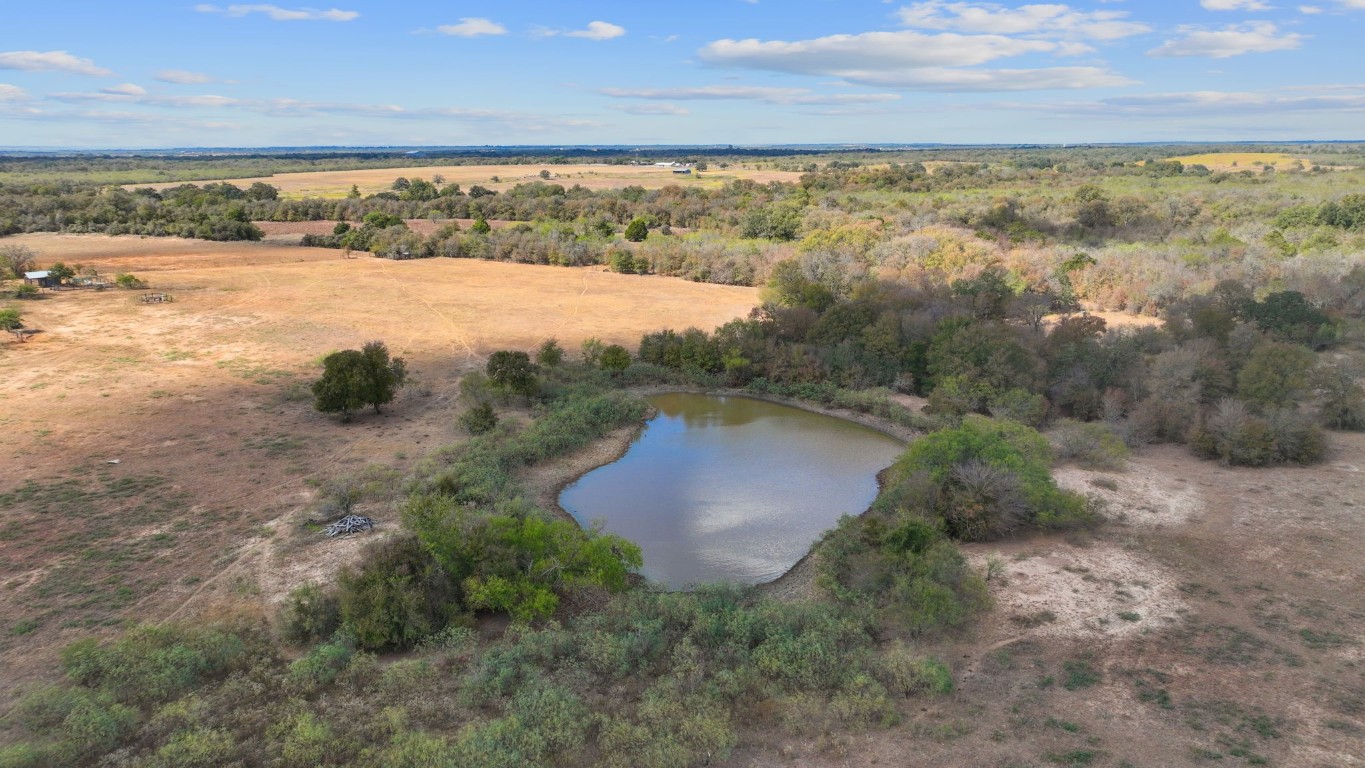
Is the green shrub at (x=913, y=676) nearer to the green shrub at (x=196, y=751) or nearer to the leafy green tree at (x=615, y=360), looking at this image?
the green shrub at (x=196, y=751)

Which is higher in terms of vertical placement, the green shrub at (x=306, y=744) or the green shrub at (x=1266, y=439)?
the green shrub at (x=1266, y=439)

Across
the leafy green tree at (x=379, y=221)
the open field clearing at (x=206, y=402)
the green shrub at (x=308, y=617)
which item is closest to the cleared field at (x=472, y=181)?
the leafy green tree at (x=379, y=221)

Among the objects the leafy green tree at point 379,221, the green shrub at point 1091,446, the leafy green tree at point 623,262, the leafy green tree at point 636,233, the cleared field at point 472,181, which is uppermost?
the cleared field at point 472,181

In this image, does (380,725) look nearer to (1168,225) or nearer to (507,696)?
(507,696)

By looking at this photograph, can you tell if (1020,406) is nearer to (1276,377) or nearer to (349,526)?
(1276,377)

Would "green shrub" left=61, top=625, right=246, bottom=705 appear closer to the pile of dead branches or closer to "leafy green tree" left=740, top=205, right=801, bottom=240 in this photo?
the pile of dead branches

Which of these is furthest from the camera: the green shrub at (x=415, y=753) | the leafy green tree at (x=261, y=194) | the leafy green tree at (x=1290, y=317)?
the leafy green tree at (x=261, y=194)

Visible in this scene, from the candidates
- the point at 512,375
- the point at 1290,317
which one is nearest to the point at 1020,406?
the point at 1290,317

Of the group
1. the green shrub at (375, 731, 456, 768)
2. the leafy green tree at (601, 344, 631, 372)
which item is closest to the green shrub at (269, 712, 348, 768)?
the green shrub at (375, 731, 456, 768)
